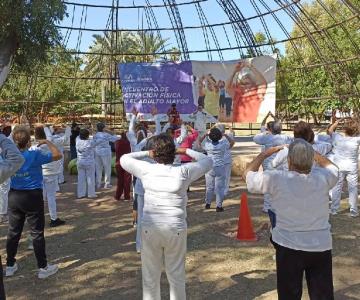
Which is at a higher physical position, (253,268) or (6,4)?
(6,4)

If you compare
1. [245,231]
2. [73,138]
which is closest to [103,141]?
[73,138]

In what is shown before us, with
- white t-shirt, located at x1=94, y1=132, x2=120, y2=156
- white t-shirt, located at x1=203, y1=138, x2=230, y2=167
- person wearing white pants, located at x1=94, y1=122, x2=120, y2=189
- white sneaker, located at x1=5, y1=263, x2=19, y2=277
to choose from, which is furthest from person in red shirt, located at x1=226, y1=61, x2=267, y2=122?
white sneaker, located at x1=5, y1=263, x2=19, y2=277

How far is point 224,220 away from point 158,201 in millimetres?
4801

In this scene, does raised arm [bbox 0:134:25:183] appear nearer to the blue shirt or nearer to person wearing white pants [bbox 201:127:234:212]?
the blue shirt

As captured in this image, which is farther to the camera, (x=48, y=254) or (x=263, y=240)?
(x=263, y=240)

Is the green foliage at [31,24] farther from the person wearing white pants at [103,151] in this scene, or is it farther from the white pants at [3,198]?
the white pants at [3,198]

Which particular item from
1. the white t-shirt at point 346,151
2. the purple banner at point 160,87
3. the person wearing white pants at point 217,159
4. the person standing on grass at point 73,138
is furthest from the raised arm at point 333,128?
the person standing on grass at point 73,138

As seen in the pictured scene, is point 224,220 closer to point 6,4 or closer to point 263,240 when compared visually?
point 263,240

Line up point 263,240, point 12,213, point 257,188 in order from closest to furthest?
point 257,188
point 12,213
point 263,240

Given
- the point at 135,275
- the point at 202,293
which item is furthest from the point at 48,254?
the point at 202,293

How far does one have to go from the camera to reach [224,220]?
27.3 ft

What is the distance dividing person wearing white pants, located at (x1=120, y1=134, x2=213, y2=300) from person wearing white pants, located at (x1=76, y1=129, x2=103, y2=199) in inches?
258

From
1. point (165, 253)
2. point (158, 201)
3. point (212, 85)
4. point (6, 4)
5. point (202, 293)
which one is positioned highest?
point (6, 4)

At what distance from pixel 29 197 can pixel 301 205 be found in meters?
3.40
